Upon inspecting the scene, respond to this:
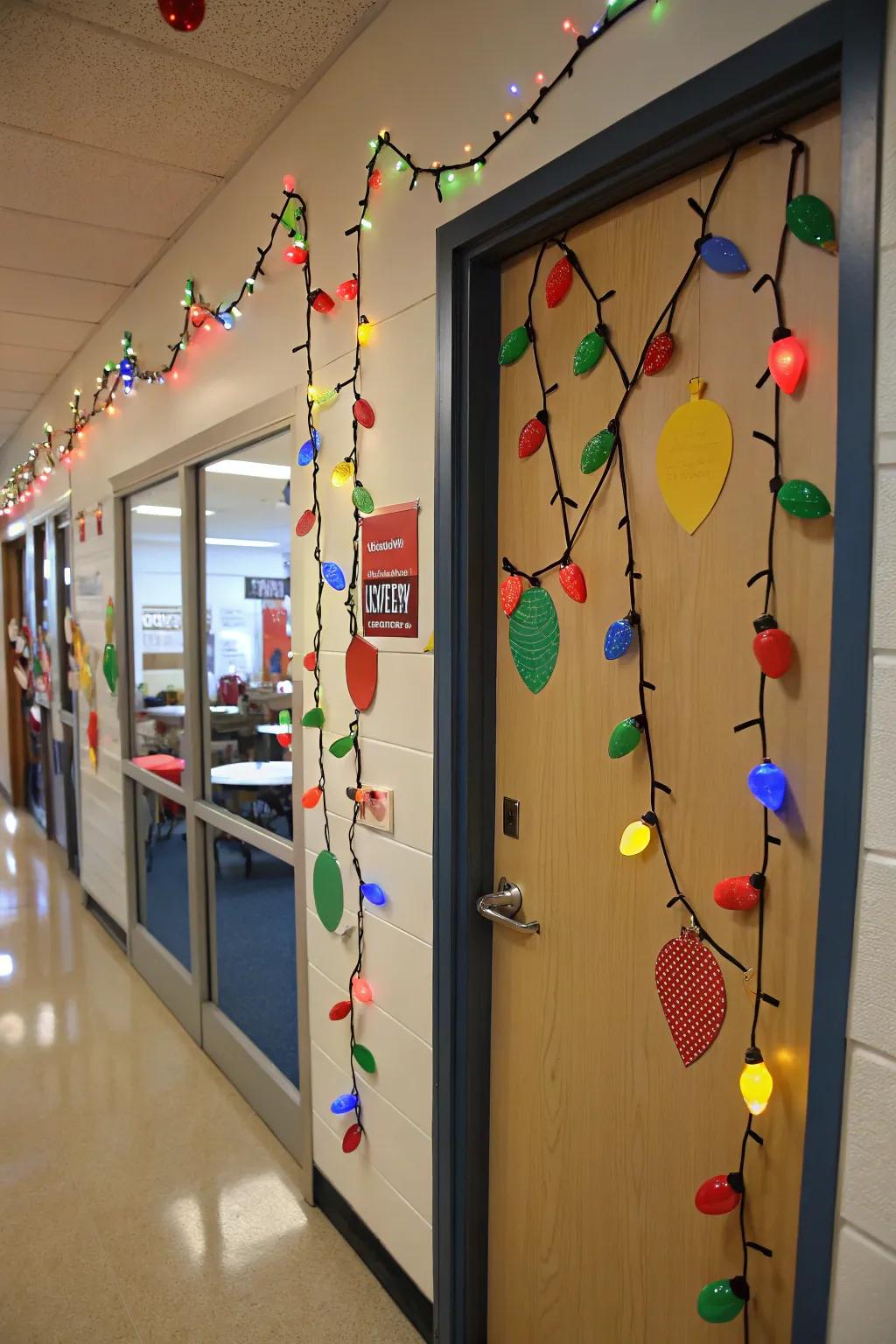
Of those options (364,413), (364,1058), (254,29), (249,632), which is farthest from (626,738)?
(249,632)

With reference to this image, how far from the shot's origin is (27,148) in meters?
2.29

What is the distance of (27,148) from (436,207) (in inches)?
58.8

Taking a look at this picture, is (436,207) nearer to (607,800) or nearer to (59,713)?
(607,800)

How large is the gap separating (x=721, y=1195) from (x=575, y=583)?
98 cm

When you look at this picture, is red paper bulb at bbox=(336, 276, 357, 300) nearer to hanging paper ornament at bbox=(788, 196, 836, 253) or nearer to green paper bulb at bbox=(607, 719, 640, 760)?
hanging paper ornament at bbox=(788, 196, 836, 253)

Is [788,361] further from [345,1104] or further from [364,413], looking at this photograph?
[345,1104]

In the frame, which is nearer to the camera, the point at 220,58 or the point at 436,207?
the point at 436,207

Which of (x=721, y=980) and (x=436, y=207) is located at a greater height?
(x=436, y=207)

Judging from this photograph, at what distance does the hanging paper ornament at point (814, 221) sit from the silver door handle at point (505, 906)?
3.92 feet

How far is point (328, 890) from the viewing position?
207 centimetres

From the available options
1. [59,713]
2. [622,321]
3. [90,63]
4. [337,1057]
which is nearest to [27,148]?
[90,63]

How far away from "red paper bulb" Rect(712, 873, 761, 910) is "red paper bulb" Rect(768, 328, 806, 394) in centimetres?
69

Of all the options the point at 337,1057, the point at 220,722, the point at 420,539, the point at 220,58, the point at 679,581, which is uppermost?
the point at 220,58

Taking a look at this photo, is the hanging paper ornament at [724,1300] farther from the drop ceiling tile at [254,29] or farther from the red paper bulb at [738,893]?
the drop ceiling tile at [254,29]
